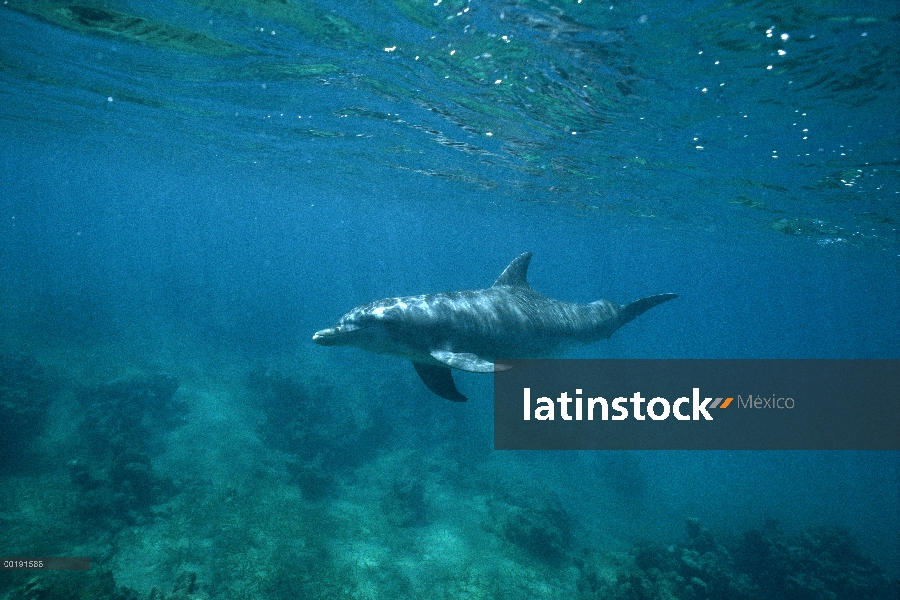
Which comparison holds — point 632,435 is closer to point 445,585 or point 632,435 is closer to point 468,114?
point 445,585

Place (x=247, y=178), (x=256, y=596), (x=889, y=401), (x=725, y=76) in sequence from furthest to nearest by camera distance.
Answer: (x=889, y=401), (x=247, y=178), (x=725, y=76), (x=256, y=596)

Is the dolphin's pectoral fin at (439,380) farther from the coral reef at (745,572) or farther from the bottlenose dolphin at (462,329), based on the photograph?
the coral reef at (745,572)

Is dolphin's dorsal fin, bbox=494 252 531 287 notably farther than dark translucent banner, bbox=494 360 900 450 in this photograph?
No

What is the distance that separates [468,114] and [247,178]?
1320 inches

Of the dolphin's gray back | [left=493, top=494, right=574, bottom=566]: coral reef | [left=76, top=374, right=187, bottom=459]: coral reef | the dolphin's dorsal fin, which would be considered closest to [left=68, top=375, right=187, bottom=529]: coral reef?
[left=76, top=374, right=187, bottom=459]: coral reef

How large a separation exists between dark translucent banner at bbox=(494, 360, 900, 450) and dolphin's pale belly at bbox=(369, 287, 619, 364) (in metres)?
0.62

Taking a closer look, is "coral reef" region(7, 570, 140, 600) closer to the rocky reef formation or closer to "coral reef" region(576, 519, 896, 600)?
the rocky reef formation

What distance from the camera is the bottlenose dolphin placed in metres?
8.20

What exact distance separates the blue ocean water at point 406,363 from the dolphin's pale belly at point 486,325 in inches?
228

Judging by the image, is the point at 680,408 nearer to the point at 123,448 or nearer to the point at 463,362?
the point at 463,362

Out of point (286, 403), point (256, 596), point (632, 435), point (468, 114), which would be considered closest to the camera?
point (256, 596)

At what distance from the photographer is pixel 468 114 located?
50.8ft

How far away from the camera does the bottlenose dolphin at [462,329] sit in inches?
323

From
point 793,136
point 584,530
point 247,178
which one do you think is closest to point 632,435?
point 584,530
